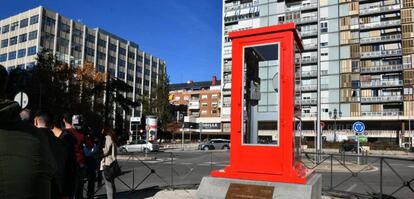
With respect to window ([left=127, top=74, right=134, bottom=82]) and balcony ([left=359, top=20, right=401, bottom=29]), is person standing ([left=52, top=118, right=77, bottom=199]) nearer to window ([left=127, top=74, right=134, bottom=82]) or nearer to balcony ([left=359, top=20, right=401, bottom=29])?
balcony ([left=359, top=20, right=401, bottom=29])

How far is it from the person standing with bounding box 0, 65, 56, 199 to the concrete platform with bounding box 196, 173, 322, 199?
5.11m

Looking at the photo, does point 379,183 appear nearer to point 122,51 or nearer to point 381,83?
point 381,83

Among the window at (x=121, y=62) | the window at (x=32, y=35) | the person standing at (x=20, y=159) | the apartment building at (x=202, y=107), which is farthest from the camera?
the window at (x=121, y=62)

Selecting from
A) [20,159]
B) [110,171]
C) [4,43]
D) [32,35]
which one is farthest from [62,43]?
[20,159]

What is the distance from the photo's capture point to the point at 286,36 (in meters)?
6.89

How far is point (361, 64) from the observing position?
64188 mm

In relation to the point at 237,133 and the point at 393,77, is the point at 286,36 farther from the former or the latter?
the point at 393,77

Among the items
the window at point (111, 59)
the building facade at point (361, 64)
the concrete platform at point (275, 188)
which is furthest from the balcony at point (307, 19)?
the concrete platform at point (275, 188)

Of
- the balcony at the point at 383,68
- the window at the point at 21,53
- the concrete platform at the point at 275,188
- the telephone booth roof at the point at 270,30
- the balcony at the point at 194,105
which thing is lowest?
the concrete platform at the point at 275,188

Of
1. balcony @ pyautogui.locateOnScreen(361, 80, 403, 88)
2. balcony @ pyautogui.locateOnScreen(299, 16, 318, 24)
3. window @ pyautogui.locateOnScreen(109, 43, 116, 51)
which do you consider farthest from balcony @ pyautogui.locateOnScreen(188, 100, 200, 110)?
balcony @ pyautogui.locateOnScreen(361, 80, 403, 88)

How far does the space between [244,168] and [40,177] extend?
221 inches

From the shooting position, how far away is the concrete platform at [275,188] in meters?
6.16

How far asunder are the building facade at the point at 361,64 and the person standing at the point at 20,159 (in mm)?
60187

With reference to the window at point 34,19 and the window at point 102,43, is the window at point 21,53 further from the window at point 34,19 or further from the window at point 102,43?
the window at point 102,43
